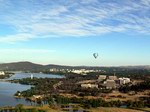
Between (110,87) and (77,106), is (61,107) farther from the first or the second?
(110,87)

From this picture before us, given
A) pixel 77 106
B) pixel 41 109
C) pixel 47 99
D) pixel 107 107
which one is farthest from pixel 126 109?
pixel 47 99

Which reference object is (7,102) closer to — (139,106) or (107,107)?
(107,107)

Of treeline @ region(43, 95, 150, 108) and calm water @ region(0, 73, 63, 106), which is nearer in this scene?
treeline @ region(43, 95, 150, 108)

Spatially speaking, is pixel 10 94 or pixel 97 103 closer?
pixel 97 103

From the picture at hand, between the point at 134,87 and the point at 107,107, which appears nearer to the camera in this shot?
the point at 107,107

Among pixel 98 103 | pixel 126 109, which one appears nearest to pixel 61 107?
pixel 98 103

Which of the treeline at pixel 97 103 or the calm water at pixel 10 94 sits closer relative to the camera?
the treeline at pixel 97 103

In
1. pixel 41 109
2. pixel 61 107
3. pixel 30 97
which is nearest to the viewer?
pixel 41 109

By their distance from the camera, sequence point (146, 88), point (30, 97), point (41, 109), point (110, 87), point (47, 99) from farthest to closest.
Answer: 1. point (110, 87)
2. point (146, 88)
3. point (30, 97)
4. point (47, 99)
5. point (41, 109)

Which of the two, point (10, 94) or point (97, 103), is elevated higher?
point (10, 94)
